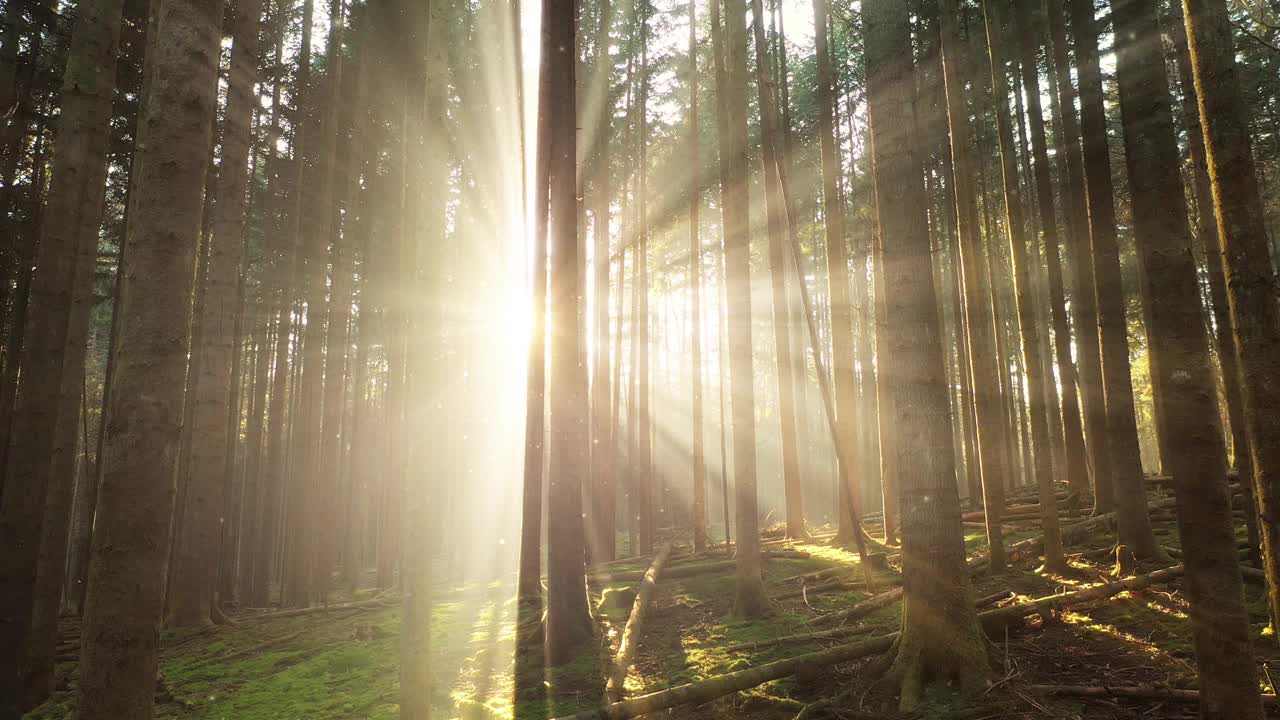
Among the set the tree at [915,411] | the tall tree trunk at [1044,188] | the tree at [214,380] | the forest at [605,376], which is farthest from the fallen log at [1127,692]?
the tree at [214,380]

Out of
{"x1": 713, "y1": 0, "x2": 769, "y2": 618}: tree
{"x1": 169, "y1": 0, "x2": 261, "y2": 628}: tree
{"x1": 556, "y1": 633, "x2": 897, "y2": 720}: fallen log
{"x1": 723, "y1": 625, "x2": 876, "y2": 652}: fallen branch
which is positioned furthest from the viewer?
{"x1": 169, "y1": 0, "x2": 261, "y2": 628}: tree

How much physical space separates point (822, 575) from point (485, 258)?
1356 cm

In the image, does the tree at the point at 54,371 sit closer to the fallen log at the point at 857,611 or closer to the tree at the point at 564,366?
the tree at the point at 564,366

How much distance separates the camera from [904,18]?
4.90m

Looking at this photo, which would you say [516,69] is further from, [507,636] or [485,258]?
[485,258]

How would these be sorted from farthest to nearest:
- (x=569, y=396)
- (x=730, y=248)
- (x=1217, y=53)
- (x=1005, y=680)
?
(x=730, y=248), (x=569, y=396), (x=1005, y=680), (x=1217, y=53)

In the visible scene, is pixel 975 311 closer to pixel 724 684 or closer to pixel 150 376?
pixel 724 684

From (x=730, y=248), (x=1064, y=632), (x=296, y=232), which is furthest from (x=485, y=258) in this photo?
(x=1064, y=632)

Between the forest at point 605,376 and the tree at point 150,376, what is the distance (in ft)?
0.04

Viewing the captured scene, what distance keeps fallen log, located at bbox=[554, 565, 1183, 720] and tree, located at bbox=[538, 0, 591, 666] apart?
1876 millimetres

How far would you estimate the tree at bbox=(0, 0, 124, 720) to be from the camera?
5.15 m

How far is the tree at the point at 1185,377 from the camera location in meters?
2.85

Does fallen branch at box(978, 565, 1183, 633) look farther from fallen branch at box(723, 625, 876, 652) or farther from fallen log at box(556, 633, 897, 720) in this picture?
fallen branch at box(723, 625, 876, 652)

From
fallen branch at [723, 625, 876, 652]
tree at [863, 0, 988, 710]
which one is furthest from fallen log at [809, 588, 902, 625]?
tree at [863, 0, 988, 710]
